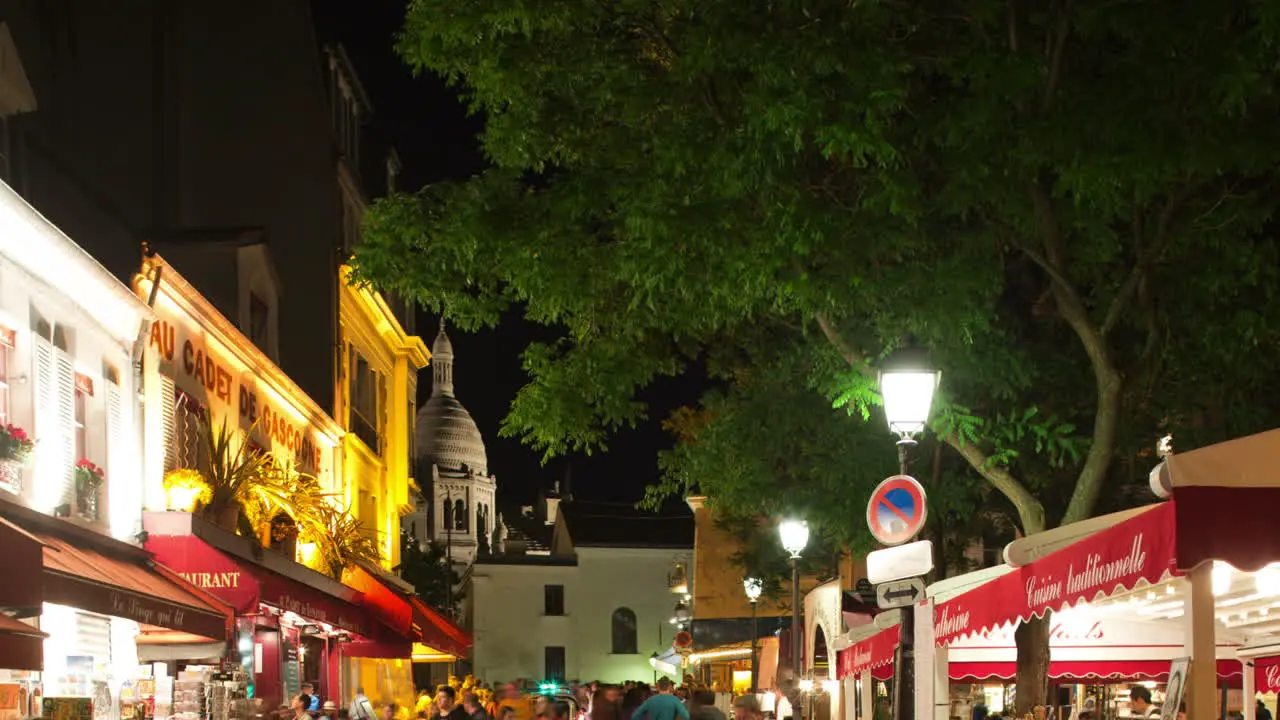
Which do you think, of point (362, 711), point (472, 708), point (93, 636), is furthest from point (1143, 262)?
point (362, 711)

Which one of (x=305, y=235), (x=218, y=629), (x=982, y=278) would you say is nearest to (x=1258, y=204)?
(x=982, y=278)

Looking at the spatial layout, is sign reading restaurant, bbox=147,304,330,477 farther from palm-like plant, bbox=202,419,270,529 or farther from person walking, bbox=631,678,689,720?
person walking, bbox=631,678,689,720

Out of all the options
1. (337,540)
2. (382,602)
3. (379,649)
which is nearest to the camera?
(337,540)

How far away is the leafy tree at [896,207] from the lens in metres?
13.1

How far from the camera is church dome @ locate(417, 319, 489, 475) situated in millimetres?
153000

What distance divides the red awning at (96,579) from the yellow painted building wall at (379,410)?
1547 cm

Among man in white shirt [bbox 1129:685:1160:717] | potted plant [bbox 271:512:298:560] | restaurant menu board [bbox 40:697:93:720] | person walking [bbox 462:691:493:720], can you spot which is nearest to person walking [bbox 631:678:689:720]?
person walking [bbox 462:691:493:720]

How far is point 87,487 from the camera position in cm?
1488

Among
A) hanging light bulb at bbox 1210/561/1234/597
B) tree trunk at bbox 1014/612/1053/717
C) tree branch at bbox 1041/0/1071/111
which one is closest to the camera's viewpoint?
hanging light bulb at bbox 1210/561/1234/597

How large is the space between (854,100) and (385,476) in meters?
27.1

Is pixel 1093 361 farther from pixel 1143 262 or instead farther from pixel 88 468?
pixel 88 468

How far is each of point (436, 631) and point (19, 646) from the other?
21.7m

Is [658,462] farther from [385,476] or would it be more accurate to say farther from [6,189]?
[385,476]

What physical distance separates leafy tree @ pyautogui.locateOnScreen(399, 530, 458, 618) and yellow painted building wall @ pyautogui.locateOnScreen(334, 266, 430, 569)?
29.8 metres
